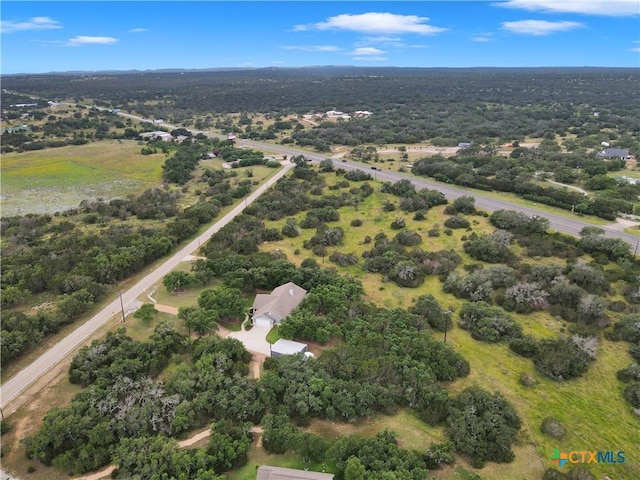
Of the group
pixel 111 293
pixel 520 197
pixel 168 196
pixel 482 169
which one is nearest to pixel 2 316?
pixel 111 293

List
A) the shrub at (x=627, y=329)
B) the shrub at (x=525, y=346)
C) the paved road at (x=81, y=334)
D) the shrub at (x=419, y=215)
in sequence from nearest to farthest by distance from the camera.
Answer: the paved road at (x=81, y=334), the shrub at (x=525, y=346), the shrub at (x=627, y=329), the shrub at (x=419, y=215)

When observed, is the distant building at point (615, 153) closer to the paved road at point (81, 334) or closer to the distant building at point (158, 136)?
the paved road at point (81, 334)

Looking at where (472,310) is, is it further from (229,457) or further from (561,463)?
(229,457)

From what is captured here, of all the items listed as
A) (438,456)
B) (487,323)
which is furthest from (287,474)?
(487,323)

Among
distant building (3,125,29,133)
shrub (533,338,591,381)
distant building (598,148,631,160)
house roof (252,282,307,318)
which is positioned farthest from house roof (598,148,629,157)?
distant building (3,125,29,133)

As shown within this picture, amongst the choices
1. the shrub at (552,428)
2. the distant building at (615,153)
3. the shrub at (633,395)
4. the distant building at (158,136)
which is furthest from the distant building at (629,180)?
the distant building at (158,136)

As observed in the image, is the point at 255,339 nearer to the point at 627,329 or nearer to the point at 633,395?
the point at 633,395
